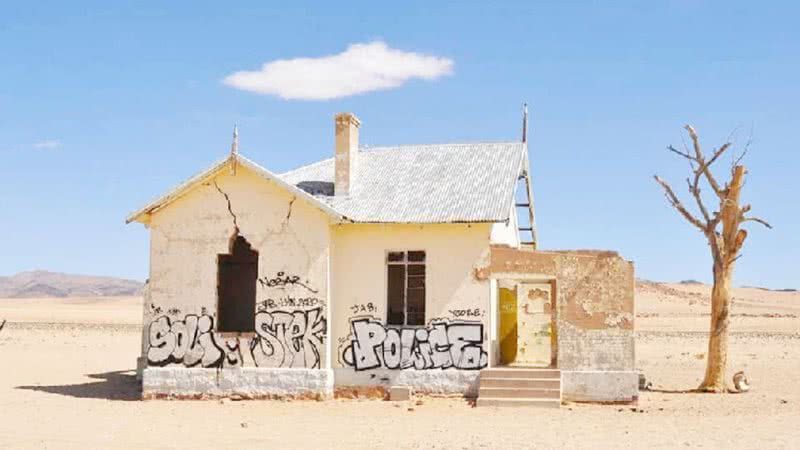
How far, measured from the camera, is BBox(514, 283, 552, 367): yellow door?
2558cm

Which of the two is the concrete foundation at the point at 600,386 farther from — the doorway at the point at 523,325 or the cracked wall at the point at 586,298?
the doorway at the point at 523,325

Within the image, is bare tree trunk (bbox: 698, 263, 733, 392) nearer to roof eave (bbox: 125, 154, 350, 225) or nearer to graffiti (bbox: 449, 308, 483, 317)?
graffiti (bbox: 449, 308, 483, 317)

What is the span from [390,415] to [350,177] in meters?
6.85

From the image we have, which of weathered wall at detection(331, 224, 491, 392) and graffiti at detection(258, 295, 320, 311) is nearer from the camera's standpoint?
weathered wall at detection(331, 224, 491, 392)

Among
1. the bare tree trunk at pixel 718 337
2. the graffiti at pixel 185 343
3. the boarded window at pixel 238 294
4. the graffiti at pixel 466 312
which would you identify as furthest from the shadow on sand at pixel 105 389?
the bare tree trunk at pixel 718 337

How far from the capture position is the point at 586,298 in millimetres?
20734

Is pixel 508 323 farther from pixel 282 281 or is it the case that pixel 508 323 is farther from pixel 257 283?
pixel 257 283

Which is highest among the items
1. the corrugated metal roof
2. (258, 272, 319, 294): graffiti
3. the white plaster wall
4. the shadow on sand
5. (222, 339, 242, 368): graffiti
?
the corrugated metal roof

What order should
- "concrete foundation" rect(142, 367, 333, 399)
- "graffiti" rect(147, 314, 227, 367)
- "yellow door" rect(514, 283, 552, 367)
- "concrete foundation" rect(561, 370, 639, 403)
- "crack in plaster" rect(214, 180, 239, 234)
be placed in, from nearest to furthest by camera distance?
"concrete foundation" rect(561, 370, 639, 403)
"concrete foundation" rect(142, 367, 333, 399)
"graffiti" rect(147, 314, 227, 367)
"crack in plaster" rect(214, 180, 239, 234)
"yellow door" rect(514, 283, 552, 367)

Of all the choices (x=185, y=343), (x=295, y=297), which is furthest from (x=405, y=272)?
(x=185, y=343)

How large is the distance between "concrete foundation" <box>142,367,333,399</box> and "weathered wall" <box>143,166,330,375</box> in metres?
0.19

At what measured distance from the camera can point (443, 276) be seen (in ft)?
69.3

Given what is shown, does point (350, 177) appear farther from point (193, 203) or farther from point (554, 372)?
point (554, 372)

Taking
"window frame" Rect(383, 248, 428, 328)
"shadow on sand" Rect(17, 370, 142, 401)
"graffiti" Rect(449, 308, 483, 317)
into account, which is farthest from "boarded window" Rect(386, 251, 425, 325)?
"shadow on sand" Rect(17, 370, 142, 401)
